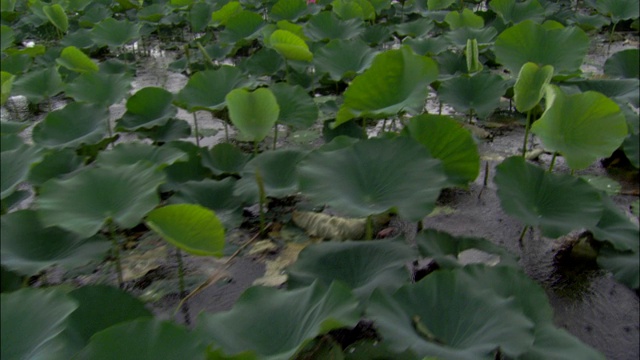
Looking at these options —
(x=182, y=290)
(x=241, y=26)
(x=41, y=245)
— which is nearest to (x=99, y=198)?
(x=41, y=245)

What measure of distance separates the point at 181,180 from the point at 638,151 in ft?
4.34

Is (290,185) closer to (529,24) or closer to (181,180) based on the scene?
(181,180)

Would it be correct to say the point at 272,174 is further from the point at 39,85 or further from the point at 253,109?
the point at 39,85

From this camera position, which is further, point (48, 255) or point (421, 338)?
point (48, 255)

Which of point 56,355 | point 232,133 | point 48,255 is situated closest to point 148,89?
point 232,133

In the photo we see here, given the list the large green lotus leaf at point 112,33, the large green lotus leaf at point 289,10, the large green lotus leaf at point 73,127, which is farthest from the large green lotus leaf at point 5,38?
the large green lotus leaf at point 73,127

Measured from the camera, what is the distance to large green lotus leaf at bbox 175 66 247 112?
6.63 feet

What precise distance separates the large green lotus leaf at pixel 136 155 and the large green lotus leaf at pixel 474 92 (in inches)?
38.7

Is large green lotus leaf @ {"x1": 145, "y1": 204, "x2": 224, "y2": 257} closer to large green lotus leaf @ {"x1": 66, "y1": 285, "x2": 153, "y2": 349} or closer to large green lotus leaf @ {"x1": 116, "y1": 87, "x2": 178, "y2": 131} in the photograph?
large green lotus leaf @ {"x1": 66, "y1": 285, "x2": 153, "y2": 349}

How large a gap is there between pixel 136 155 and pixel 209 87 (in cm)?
52

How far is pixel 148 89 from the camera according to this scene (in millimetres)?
2041

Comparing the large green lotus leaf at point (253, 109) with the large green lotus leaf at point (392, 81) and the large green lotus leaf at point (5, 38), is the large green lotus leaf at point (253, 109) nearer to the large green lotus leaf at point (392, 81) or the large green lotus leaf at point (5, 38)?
the large green lotus leaf at point (392, 81)

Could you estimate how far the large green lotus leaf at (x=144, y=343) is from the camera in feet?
2.77

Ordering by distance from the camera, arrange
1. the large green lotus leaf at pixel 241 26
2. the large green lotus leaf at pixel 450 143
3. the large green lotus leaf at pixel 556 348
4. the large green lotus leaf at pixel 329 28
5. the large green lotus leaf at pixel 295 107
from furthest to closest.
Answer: the large green lotus leaf at pixel 241 26 → the large green lotus leaf at pixel 329 28 → the large green lotus leaf at pixel 295 107 → the large green lotus leaf at pixel 450 143 → the large green lotus leaf at pixel 556 348
